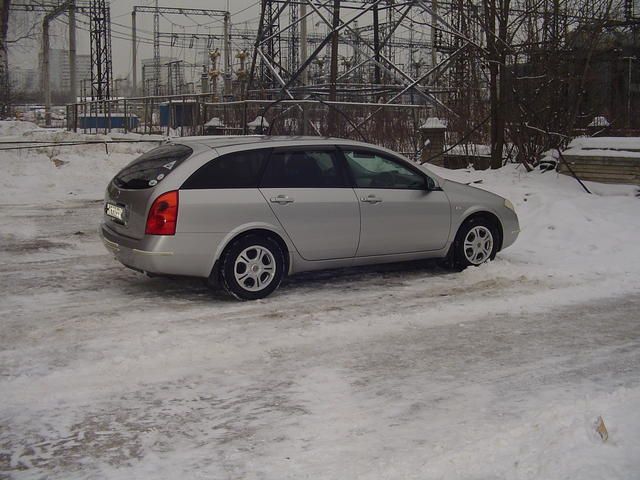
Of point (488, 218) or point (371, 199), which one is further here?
point (488, 218)

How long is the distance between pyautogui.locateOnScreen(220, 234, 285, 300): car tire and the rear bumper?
18cm

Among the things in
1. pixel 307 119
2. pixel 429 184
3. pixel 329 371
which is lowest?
pixel 329 371

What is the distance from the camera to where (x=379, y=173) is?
28.0 feet

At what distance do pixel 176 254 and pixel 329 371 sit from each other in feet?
7.41

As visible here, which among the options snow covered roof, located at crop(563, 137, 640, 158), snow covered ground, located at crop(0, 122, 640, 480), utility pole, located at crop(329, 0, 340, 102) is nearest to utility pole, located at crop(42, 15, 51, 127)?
utility pole, located at crop(329, 0, 340, 102)

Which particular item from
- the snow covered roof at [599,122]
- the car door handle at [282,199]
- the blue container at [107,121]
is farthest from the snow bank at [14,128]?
the car door handle at [282,199]

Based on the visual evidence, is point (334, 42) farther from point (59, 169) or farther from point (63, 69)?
point (63, 69)

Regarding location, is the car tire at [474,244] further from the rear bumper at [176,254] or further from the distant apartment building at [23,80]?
the distant apartment building at [23,80]

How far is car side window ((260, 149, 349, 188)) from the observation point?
7.87 m

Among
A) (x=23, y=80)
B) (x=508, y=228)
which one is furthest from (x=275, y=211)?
(x=23, y=80)

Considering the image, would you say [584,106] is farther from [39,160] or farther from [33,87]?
[33,87]

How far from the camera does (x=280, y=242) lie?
778 centimetres

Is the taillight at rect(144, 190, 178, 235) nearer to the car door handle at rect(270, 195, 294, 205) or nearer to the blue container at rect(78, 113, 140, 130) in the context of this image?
the car door handle at rect(270, 195, 294, 205)

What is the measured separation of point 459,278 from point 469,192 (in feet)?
3.34
